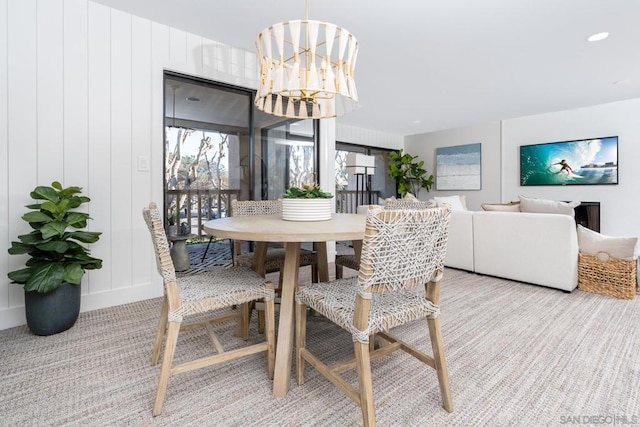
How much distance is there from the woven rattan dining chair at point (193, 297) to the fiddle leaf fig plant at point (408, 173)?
5.92m

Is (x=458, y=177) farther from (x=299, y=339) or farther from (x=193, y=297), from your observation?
(x=193, y=297)

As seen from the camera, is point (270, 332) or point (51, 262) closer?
point (270, 332)

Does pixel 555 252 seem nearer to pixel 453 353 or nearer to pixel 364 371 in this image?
pixel 453 353

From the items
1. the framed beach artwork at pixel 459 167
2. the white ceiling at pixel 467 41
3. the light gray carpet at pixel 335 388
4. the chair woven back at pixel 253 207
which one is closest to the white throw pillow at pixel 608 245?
the light gray carpet at pixel 335 388

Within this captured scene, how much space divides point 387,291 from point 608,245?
2.78 m

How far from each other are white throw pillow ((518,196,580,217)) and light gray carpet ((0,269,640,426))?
1057 mm

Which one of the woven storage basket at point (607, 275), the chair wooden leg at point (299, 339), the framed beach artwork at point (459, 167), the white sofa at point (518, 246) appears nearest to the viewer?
the chair wooden leg at point (299, 339)

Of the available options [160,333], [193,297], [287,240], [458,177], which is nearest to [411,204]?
[287,240]

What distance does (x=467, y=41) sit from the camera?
296 cm

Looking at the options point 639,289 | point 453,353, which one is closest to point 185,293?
point 453,353

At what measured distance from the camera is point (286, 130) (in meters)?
3.72

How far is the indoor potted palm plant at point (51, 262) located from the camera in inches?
73.7

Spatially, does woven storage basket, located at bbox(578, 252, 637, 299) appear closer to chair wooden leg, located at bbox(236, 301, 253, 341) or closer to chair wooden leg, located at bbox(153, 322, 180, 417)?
chair wooden leg, located at bbox(236, 301, 253, 341)

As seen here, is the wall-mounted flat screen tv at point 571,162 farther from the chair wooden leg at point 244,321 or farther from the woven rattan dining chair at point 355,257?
the chair wooden leg at point 244,321
